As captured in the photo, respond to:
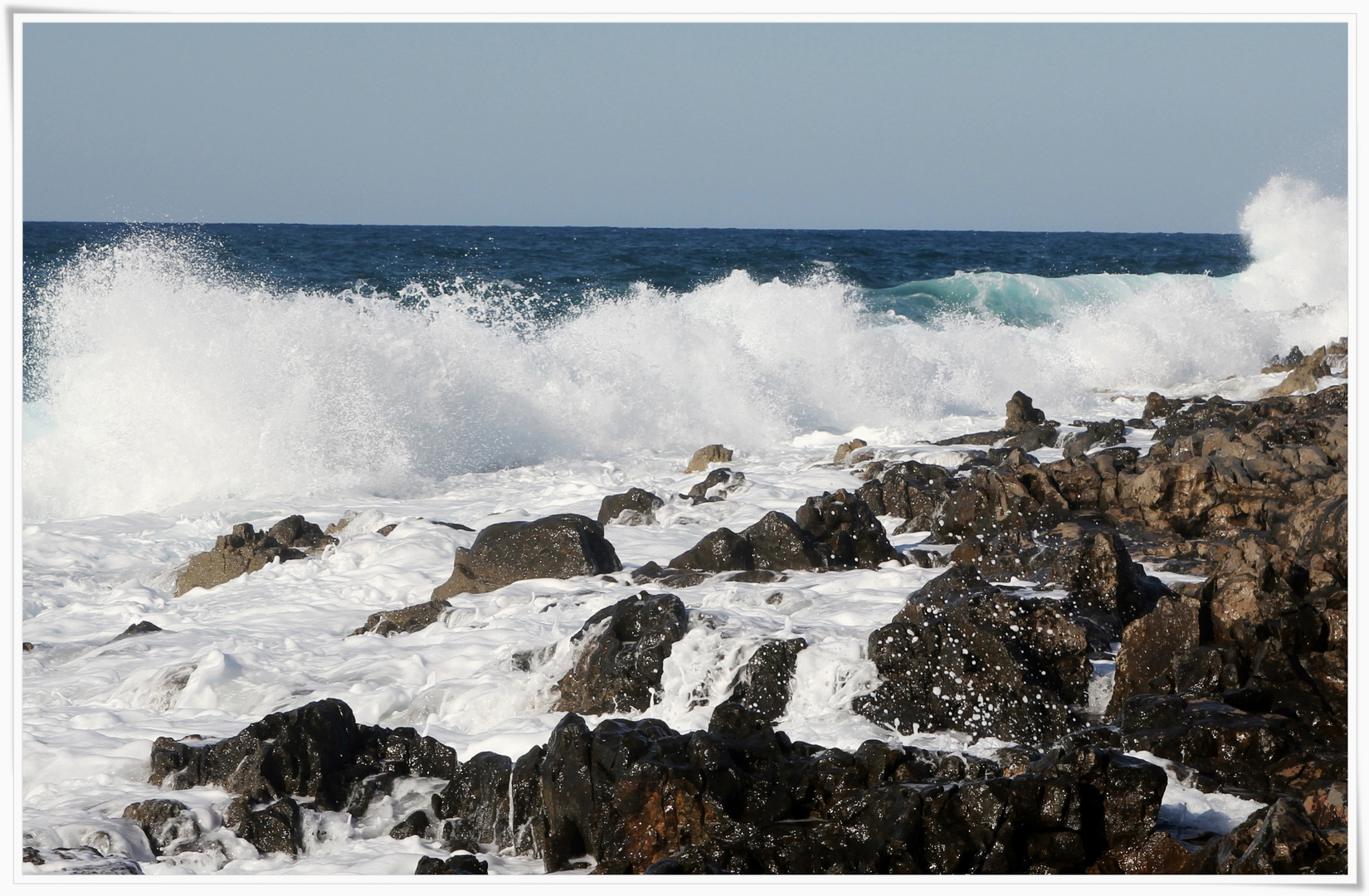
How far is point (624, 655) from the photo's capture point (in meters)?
5.48

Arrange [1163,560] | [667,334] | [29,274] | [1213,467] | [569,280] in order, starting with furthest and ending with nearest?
[569,280] < [29,274] < [667,334] < [1213,467] < [1163,560]

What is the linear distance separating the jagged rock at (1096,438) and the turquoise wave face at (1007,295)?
1267cm

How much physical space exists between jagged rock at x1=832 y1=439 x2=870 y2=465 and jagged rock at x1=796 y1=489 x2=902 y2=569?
11.1 ft

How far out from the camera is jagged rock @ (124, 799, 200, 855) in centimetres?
428

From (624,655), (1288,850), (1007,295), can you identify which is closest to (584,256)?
(1007,295)

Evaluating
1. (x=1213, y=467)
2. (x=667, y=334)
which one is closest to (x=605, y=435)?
(x=667, y=334)

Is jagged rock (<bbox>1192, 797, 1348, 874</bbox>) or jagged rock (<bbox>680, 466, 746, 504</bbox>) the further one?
jagged rock (<bbox>680, 466, 746, 504</bbox>)

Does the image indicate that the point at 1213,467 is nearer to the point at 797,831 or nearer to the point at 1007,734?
the point at 1007,734

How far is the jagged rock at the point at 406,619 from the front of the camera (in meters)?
6.62

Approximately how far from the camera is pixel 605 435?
13.3 metres

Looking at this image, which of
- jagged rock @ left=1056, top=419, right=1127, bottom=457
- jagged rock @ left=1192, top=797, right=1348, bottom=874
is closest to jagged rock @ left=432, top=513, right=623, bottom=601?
jagged rock @ left=1192, top=797, right=1348, bottom=874

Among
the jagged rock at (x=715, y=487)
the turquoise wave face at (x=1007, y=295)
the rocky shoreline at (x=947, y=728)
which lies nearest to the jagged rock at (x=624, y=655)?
the rocky shoreline at (x=947, y=728)

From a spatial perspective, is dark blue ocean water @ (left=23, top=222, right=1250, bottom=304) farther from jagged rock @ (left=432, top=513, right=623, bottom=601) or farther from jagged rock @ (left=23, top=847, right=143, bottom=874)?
jagged rock @ (left=23, top=847, right=143, bottom=874)
